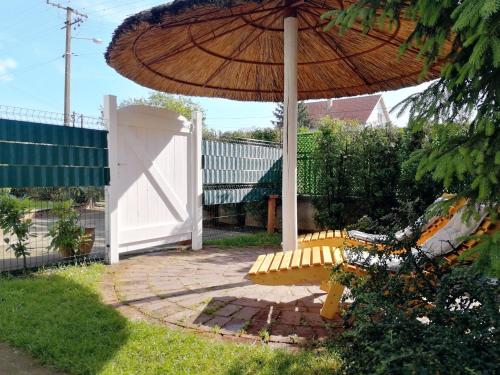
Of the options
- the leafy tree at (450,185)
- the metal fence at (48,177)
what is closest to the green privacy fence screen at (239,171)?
the metal fence at (48,177)

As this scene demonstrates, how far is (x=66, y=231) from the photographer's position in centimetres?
510

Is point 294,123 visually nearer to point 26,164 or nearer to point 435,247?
point 435,247

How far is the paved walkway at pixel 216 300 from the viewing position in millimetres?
3080

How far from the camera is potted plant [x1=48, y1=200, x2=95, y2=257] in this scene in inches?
200

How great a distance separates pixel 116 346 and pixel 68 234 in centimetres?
290

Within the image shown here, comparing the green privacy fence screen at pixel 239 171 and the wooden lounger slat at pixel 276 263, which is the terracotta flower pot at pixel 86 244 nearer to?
the green privacy fence screen at pixel 239 171

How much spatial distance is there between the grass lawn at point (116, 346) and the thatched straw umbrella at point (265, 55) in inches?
74.4

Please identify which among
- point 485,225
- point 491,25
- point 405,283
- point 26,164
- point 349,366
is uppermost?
point 491,25

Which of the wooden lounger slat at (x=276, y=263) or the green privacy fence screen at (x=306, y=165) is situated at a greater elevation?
the green privacy fence screen at (x=306, y=165)

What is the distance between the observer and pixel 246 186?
855 cm

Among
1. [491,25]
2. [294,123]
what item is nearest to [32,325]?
[294,123]

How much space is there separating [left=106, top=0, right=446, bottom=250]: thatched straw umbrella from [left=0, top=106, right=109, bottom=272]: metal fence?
1.11 metres

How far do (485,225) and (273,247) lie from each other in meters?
4.39

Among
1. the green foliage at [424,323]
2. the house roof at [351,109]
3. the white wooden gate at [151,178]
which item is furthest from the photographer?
the house roof at [351,109]
